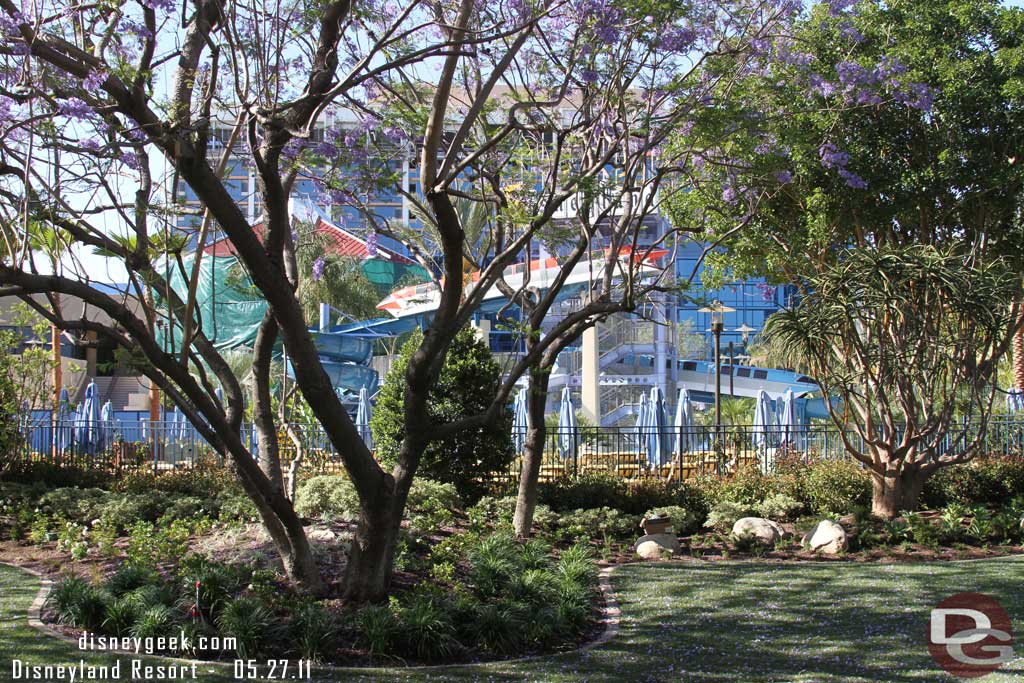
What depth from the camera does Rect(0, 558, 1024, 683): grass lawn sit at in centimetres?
699

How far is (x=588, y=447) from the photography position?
16906mm

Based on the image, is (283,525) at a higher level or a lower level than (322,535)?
higher

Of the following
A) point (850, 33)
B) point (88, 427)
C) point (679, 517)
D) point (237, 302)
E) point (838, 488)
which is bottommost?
point (679, 517)

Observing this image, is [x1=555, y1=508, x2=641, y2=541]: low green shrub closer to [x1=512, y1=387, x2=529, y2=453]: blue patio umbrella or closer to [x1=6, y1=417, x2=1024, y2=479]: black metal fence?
[x1=6, y1=417, x2=1024, y2=479]: black metal fence

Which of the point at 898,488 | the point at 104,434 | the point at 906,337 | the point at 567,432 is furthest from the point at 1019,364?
the point at 104,434

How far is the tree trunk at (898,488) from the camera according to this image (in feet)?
44.4

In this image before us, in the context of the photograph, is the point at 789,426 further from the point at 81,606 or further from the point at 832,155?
the point at 81,606

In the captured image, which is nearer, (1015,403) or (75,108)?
(75,108)

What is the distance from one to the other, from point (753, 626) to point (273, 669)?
13.8 ft

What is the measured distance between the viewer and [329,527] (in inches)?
436

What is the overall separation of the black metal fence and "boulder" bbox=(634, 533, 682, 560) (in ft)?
9.65

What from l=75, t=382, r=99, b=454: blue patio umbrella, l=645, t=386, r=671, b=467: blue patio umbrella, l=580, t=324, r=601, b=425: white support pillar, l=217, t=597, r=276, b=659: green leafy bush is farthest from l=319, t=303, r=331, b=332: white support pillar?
l=217, t=597, r=276, b=659: green leafy bush

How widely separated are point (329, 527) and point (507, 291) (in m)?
3.68

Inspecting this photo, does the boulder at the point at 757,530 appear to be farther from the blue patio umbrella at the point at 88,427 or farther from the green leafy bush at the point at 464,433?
the blue patio umbrella at the point at 88,427
